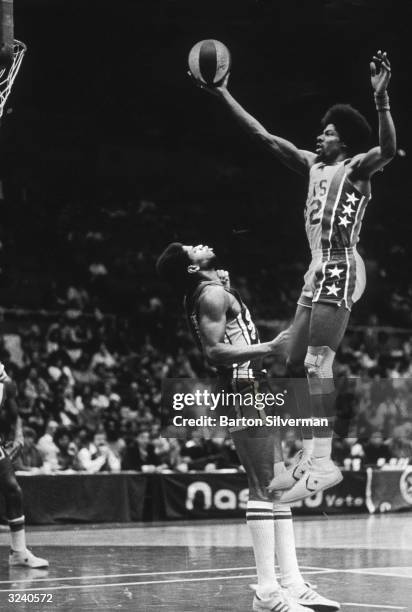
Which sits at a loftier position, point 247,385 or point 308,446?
point 247,385

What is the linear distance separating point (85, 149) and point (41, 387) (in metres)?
7.87

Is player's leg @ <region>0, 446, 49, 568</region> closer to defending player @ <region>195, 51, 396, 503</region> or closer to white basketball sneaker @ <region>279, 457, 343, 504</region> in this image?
white basketball sneaker @ <region>279, 457, 343, 504</region>

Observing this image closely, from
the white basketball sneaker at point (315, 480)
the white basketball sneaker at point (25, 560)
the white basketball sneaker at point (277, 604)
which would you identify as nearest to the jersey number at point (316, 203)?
the white basketball sneaker at point (315, 480)

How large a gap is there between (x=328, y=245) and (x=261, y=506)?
7.86 ft

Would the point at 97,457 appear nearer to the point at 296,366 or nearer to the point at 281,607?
the point at 281,607

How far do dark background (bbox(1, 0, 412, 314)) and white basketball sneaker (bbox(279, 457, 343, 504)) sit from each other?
10.2 meters

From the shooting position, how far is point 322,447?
7531mm

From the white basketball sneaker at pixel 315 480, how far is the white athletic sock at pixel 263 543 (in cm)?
121

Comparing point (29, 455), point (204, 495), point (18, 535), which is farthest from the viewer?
point (204, 495)

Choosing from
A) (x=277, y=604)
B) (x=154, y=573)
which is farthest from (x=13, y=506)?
(x=277, y=604)

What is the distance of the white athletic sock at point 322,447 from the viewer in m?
7.50

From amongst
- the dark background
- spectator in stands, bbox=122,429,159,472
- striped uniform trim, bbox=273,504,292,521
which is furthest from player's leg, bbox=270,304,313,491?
spectator in stands, bbox=122,429,159,472

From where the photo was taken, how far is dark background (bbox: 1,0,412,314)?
59.9 feet

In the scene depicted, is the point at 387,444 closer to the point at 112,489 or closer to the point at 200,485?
the point at 200,485
